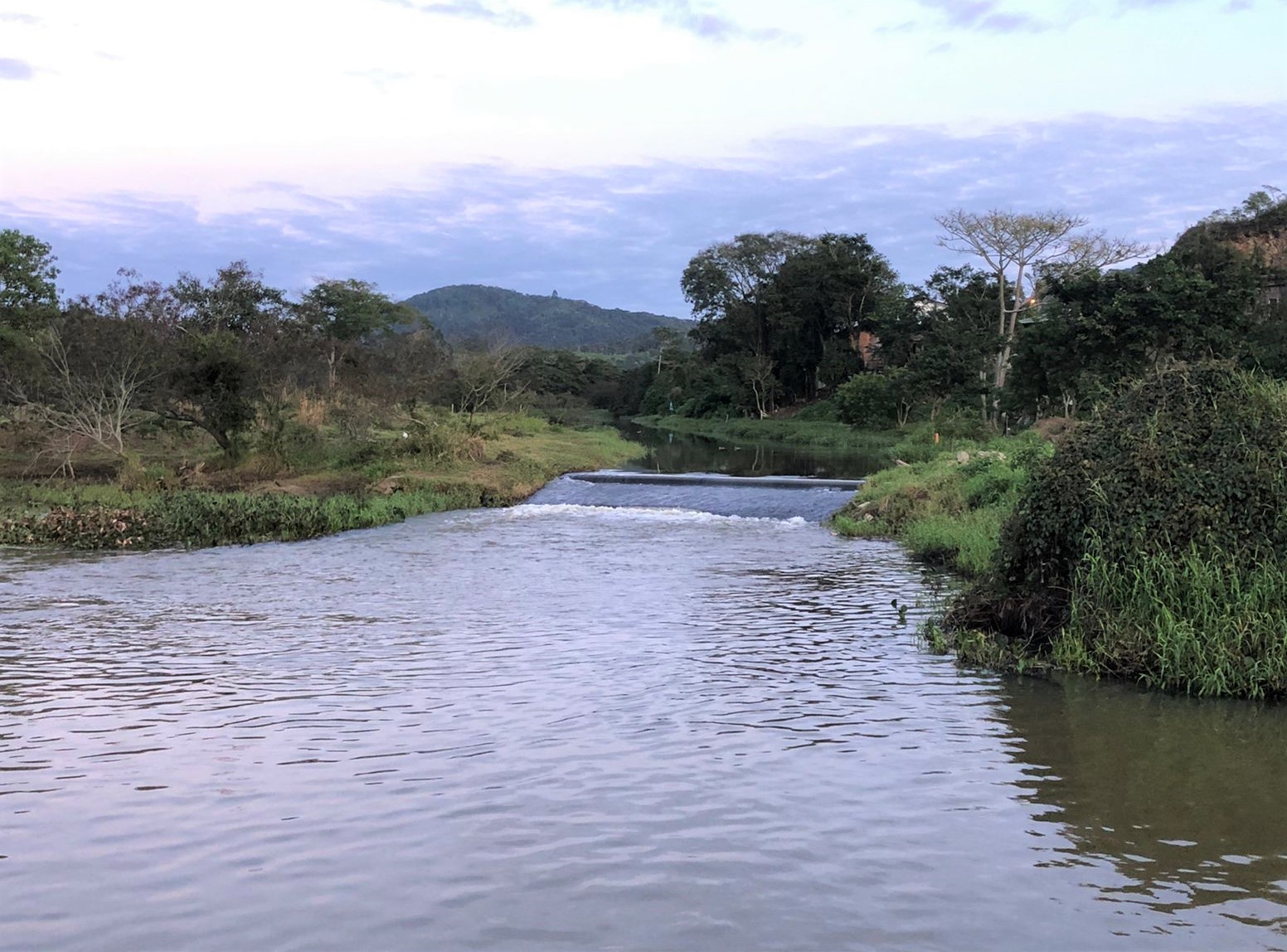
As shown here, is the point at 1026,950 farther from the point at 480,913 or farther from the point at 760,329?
the point at 760,329

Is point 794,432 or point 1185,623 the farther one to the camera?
point 794,432

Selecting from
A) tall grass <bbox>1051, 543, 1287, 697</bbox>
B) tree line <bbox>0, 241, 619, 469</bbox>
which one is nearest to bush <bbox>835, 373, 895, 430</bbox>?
tree line <bbox>0, 241, 619, 469</bbox>

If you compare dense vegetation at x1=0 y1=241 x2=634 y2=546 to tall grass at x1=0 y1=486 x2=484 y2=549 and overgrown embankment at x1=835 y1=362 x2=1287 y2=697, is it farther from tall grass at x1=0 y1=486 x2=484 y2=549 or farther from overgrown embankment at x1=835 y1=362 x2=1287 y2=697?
overgrown embankment at x1=835 y1=362 x2=1287 y2=697

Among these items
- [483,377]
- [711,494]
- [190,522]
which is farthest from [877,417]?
Answer: [190,522]

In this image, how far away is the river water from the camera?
4508 mm

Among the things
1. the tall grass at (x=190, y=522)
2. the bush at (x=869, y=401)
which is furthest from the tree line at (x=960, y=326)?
the tall grass at (x=190, y=522)

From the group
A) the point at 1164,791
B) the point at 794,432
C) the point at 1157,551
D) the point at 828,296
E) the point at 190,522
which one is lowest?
the point at 1164,791

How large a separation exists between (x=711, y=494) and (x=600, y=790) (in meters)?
18.4

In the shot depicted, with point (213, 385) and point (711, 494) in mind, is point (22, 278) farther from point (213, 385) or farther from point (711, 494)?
point (711, 494)

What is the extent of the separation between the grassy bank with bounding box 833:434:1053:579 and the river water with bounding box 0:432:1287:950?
13.2 ft

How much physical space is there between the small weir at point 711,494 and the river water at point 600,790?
1074 centimetres

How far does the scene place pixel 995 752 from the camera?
683 centimetres

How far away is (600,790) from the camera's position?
6020mm

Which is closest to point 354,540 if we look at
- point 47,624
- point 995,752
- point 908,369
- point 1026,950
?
point 47,624
